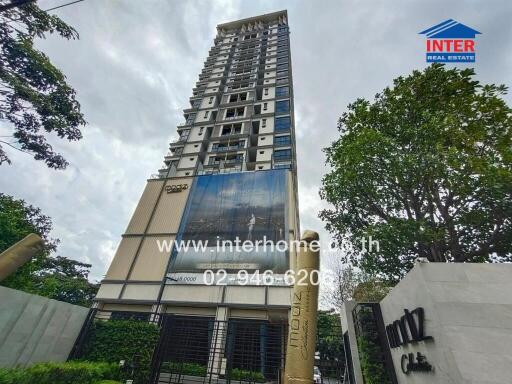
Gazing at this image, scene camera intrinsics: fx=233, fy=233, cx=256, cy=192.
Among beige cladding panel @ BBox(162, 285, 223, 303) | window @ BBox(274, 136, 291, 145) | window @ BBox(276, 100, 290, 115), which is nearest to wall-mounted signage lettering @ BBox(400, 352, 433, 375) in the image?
beige cladding panel @ BBox(162, 285, 223, 303)

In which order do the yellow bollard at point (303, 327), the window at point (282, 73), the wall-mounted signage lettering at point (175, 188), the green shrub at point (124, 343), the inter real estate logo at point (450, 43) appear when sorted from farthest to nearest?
the window at point (282, 73)
the wall-mounted signage lettering at point (175, 188)
the green shrub at point (124, 343)
the inter real estate logo at point (450, 43)
the yellow bollard at point (303, 327)

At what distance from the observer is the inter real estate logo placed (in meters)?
6.50

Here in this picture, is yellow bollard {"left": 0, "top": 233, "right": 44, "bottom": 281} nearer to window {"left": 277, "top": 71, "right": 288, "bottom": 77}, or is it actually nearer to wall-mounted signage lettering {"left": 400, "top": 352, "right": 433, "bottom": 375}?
wall-mounted signage lettering {"left": 400, "top": 352, "right": 433, "bottom": 375}

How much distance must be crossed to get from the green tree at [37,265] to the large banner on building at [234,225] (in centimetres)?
707

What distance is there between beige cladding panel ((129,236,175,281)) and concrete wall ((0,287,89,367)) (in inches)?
296

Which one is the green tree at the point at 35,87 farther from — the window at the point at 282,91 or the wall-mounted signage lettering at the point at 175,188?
the window at the point at 282,91

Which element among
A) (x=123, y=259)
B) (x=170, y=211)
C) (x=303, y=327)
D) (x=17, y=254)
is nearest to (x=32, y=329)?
(x=17, y=254)

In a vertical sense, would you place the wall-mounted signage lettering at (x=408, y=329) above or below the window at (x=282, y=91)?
below

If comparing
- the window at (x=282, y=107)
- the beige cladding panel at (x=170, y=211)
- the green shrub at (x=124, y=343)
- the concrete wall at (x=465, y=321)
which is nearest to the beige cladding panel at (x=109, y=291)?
the beige cladding panel at (x=170, y=211)

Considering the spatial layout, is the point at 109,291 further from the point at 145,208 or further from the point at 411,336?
the point at 411,336

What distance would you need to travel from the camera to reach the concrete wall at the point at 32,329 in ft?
16.2

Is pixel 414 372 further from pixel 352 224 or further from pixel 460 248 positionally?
pixel 352 224

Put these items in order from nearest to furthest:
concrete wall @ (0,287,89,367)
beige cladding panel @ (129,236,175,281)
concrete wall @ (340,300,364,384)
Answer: concrete wall @ (0,287,89,367) → concrete wall @ (340,300,364,384) → beige cladding panel @ (129,236,175,281)

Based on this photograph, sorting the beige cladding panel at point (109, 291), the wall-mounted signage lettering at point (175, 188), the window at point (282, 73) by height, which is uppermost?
the window at point (282, 73)
